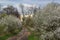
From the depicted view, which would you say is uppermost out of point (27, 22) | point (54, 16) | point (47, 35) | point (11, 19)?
point (54, 16)

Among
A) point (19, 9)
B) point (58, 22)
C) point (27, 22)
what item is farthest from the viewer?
point (19, 9)

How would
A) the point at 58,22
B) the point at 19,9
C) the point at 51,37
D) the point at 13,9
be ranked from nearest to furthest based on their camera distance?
1. the point at 51,37
2. the point at 58,22
3. the point at 13,9
4. the point at 19,9

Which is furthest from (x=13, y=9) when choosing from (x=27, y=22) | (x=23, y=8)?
(x=27, y=22)

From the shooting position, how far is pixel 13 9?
222ft

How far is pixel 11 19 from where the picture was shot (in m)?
40.7

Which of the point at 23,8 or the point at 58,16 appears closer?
the point at 58,16

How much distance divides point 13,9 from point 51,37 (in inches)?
2123

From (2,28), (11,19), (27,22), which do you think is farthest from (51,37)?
(27,22)

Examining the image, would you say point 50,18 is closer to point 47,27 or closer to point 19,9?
point 47,27

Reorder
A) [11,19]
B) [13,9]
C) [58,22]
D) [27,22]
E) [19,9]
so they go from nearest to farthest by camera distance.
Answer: [58,22] → [11,19] → [27,22] → [13,9] → [19,9]

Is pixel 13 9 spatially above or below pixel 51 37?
below

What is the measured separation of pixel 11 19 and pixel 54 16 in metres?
24.7

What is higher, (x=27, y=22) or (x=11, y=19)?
(x=11, y=19)

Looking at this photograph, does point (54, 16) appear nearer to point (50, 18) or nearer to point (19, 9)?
point (50, 18)
